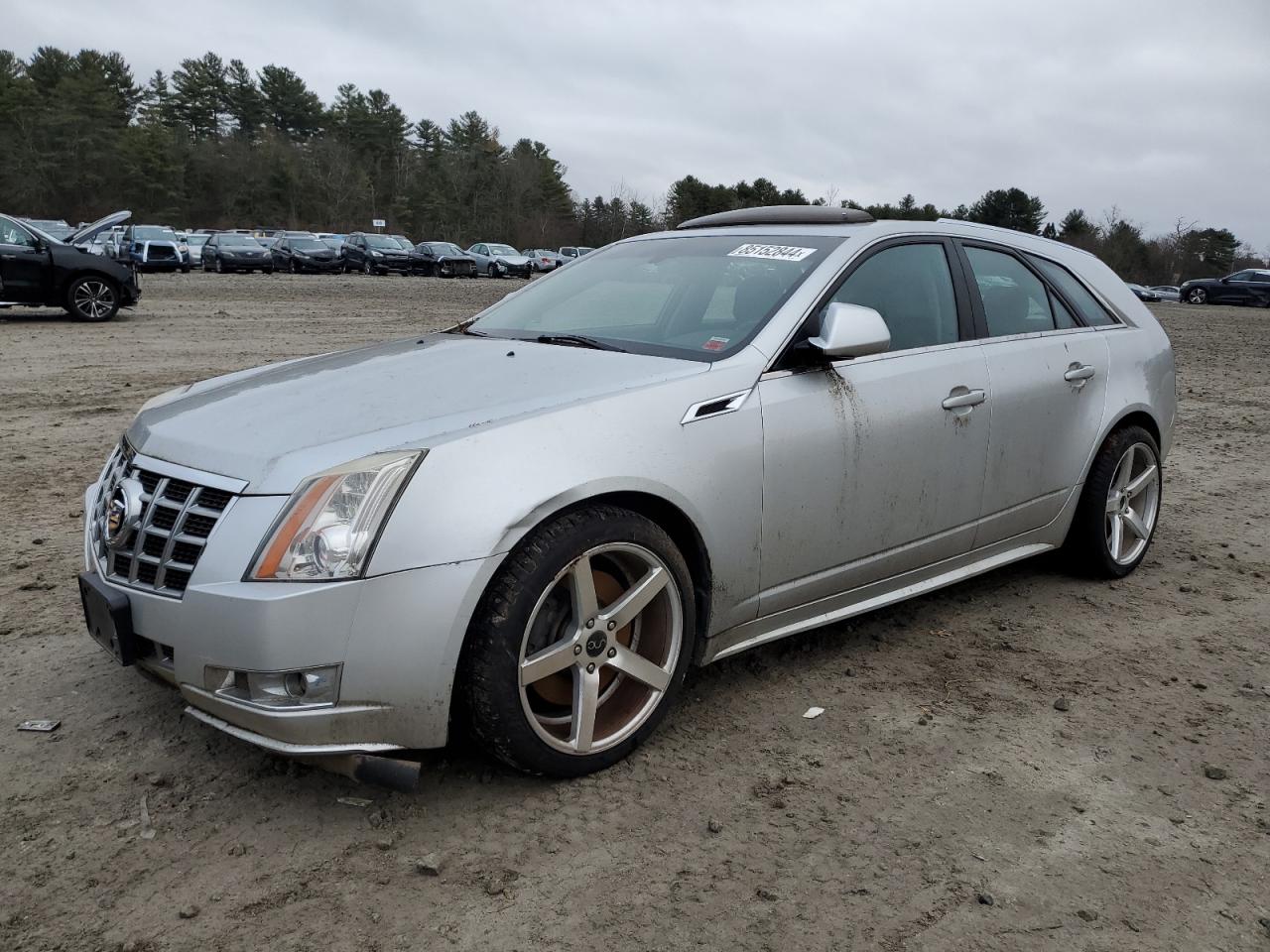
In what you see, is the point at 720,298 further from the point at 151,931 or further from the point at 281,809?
the point at 151,931

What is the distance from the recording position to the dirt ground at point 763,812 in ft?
7.66

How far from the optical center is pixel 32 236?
583 inches

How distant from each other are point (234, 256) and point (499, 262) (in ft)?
Result: 36.5

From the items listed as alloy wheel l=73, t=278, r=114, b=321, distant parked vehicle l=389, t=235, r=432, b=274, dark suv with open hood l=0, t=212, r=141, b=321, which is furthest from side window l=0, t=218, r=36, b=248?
distant parked vehicle l=389, t=235, r=432, b=274

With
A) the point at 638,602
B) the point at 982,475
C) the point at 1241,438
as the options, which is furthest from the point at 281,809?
the point at 1241,438

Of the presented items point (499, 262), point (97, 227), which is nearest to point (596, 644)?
point (97, 227)

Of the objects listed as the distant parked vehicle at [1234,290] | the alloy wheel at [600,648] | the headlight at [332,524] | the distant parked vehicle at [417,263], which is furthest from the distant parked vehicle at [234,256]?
the headlight at [332,524]

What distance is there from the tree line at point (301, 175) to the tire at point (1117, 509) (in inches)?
2496

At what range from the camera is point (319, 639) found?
8.11 ft

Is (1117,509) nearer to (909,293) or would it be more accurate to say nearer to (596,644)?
(909,293)

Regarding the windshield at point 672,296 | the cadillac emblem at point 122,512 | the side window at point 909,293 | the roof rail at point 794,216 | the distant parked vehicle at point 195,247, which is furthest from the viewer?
the distant parked vehicle at point 195,247

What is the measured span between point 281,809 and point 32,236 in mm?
14792

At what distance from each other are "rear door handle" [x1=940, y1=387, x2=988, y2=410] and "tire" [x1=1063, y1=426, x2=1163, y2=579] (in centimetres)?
100

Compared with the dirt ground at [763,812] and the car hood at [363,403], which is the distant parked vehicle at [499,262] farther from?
the car hood at [363,403]
